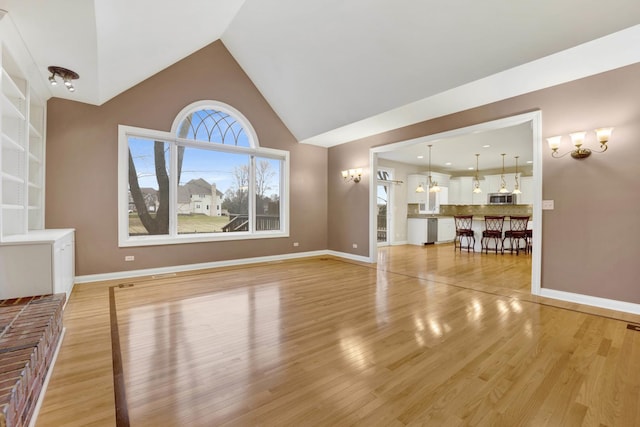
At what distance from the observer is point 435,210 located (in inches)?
408

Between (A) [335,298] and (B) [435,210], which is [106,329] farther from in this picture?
(B) [435,210]

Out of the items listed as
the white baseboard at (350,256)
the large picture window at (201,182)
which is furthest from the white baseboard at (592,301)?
the large picture window at (201,182)

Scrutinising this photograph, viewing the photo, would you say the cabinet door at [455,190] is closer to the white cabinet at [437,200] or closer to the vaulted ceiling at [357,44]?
the white cabinet at [437,200]

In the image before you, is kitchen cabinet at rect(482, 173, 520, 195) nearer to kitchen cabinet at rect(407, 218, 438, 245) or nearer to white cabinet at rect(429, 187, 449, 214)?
white cabinet at rect(429, 187, 449, 214)

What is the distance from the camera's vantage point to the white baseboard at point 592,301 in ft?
10.1

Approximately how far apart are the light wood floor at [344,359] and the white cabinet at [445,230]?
19.5 ft

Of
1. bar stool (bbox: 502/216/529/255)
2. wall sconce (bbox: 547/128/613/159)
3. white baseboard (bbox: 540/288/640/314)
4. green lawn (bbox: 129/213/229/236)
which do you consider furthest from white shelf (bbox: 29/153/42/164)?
bar stool (bbox: 502/216/529/255)

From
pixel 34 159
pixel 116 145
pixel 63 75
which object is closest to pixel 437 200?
pixel 116 145

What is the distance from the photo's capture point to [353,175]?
6.38 m

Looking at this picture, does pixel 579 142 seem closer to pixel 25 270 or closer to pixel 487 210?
pixel 25 270

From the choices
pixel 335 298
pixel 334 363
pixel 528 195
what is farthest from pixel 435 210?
pixel 334 363

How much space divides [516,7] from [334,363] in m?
3.73

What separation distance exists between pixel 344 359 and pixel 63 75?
14.6ft

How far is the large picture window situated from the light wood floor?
4.89 ft
